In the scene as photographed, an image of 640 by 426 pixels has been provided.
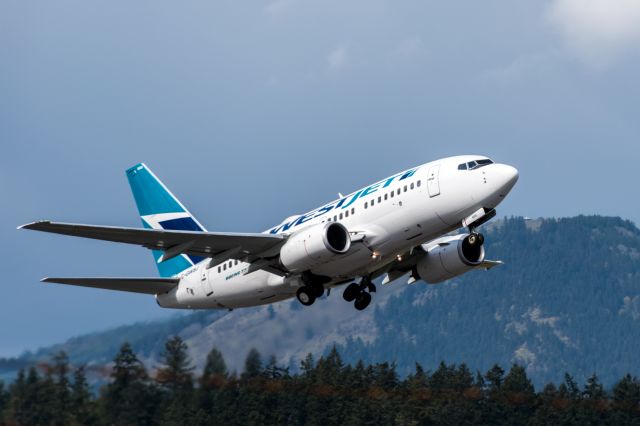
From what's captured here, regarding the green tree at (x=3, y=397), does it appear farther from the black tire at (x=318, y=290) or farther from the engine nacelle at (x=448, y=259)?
the engine nacelle at (x=448, y=259)

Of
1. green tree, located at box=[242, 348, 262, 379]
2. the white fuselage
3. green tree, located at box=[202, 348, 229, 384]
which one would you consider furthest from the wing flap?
green tree, located at box=[242, 348, 262, 379]

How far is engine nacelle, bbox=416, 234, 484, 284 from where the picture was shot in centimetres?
5138

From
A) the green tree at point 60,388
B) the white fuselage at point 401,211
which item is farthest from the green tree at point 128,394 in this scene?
the white fuselage at point 401,211

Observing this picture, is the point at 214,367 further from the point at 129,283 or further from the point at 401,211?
the point at 401,211

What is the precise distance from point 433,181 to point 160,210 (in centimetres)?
1711

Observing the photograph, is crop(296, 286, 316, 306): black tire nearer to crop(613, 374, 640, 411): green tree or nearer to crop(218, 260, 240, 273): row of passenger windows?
crop(218, 260, 240, 273): row of passenger windows

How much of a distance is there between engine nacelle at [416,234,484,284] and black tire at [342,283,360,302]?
9.51ft

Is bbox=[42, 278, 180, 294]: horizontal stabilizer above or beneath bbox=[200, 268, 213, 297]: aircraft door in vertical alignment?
above

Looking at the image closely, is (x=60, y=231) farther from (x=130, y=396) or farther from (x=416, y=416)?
(x=416, y=416)

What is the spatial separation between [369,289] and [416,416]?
46761 millimetres

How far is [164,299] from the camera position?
55000 mm

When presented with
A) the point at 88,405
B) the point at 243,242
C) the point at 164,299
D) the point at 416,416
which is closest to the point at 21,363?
the point at 88,405

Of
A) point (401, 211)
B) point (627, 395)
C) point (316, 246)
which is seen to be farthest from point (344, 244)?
point (627, 395)

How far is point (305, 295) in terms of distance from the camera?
162ft
